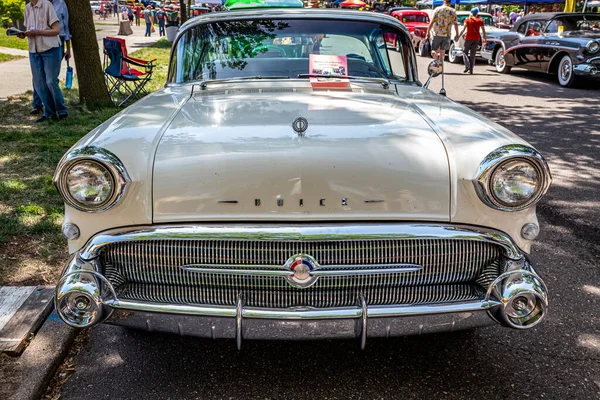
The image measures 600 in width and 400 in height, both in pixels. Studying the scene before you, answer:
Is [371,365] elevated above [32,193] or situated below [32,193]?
below

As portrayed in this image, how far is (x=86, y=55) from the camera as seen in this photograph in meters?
8.16

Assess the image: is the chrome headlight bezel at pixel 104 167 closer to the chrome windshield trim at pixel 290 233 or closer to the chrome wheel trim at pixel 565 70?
the chrome windshield trim at pixel 290 233

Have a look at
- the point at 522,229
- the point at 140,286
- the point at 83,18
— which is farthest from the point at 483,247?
the point at 83,18

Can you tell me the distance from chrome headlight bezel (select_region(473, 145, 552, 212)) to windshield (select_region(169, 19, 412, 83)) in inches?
58.6

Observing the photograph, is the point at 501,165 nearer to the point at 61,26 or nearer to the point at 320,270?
the point at 320,270

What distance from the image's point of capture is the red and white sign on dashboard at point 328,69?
341 cm

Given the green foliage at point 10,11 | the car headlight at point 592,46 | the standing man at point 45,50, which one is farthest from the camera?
the green foliage at point 10,11

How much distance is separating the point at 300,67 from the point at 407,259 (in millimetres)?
1740

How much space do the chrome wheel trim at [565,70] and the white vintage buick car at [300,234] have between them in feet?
35.1

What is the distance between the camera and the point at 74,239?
2.36 meters

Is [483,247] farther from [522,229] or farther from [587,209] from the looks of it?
[587,209]

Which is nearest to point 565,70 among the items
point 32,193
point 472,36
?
point 472,36

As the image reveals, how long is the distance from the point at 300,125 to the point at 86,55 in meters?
6.68

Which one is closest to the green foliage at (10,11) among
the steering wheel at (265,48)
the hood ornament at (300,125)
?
the steering wheel at (265,48)
